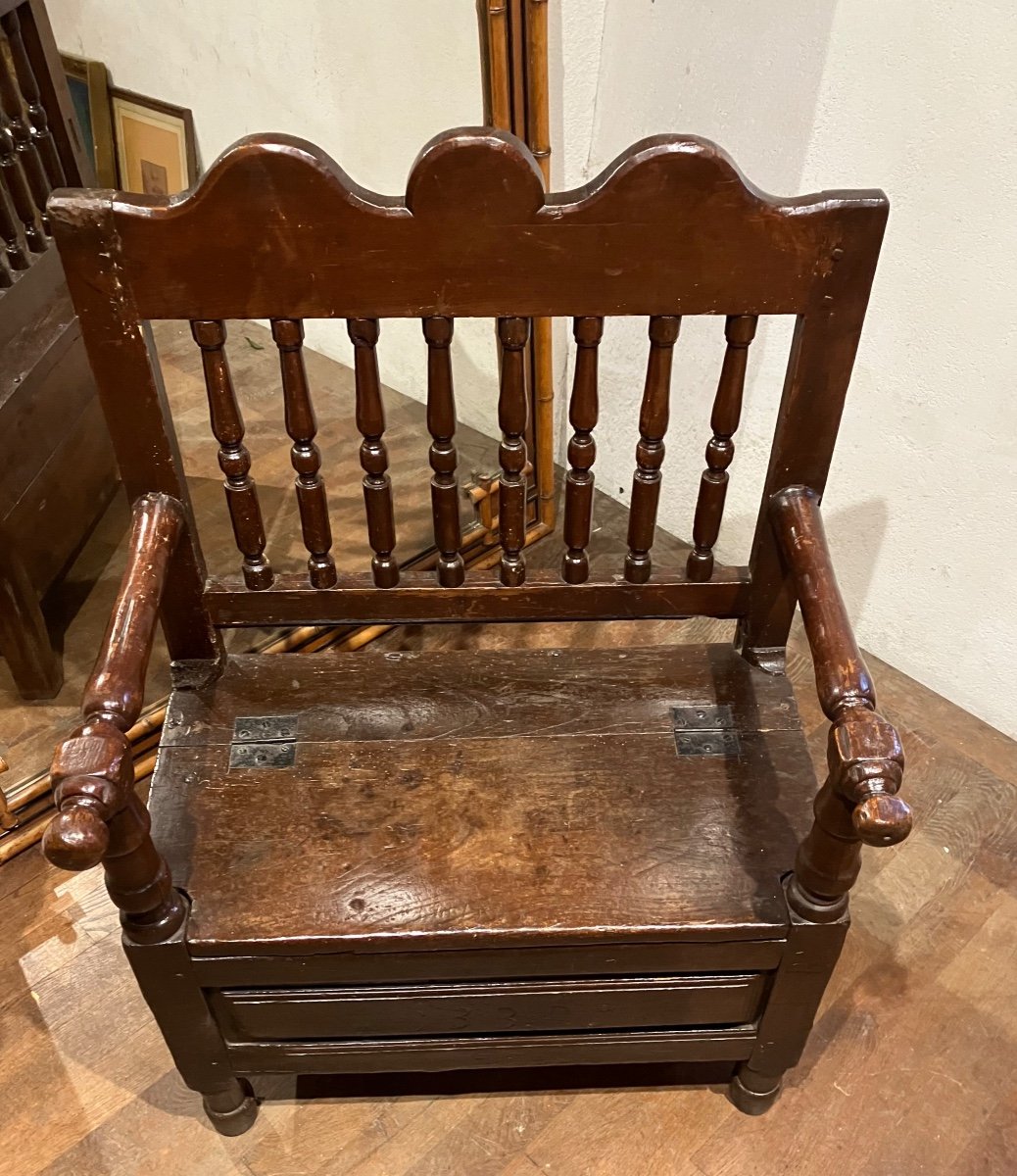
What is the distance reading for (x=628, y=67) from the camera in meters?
1.68

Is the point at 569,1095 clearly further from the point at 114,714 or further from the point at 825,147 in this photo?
the point at 825,147

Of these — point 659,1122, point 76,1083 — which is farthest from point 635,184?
point 76,1083

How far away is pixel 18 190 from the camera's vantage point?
162 cm

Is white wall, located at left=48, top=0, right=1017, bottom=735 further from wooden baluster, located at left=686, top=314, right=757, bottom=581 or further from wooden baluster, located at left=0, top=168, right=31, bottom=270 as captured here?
wooden baluster, located at left=686, top=314, right=757, bottom=581

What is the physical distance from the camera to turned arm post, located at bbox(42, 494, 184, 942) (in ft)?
2.72

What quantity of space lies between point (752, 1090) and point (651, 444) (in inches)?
31.8

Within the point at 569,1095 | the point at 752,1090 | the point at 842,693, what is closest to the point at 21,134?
the point at 842,693

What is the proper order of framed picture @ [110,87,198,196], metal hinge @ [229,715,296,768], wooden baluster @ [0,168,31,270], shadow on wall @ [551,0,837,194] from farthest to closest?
framed picture @ [110,87,198,196] → wooden baluster @ [0,168,31,270] → shadow on wall @ [551,0,837,194] → metal hinge @ [229,715,296,768]

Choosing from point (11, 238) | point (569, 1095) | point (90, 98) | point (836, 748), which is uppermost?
point (90, 98)

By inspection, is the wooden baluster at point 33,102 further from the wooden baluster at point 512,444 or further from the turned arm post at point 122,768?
the wooden baluster at point 512,444

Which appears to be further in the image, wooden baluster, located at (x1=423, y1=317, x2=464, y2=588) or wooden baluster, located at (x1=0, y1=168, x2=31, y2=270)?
wooden baluster, located at (x1=0, y1=168, x2=31, y2=270)

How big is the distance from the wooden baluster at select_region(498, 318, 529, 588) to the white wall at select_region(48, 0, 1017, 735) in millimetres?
688

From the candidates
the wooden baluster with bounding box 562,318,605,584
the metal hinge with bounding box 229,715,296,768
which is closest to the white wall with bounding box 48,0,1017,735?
the wooden baluster with bounding box 562,318,605,584

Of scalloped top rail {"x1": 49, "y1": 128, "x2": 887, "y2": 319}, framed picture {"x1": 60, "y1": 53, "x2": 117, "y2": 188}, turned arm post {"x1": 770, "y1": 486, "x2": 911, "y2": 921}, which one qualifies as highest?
scalloped top rail {"x1": 49, "y1": 128, "x2": 887, "y2": 319}
